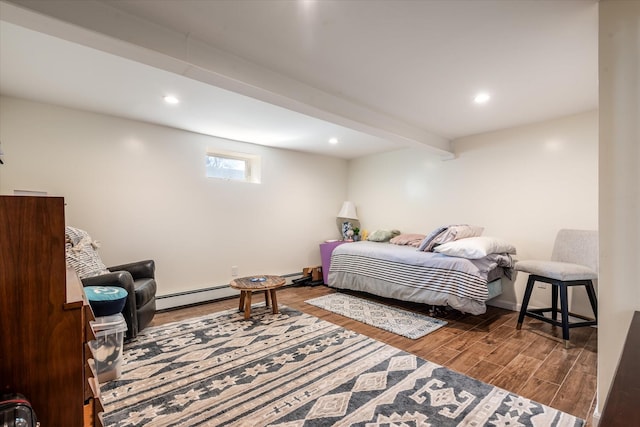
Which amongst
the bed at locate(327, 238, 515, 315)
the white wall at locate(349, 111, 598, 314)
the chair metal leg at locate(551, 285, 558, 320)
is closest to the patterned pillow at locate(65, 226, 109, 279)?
the bed at locate(327, 238, 515, 315)

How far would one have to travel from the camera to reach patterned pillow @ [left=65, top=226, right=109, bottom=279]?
93.0 inches

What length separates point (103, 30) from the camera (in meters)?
1.42

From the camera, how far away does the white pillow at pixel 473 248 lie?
9.22 feet

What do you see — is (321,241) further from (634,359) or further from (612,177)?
(634,359)

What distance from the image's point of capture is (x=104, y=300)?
6.14 ft

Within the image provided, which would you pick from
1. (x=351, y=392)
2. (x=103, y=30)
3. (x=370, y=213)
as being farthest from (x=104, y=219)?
(x=370, y=213)

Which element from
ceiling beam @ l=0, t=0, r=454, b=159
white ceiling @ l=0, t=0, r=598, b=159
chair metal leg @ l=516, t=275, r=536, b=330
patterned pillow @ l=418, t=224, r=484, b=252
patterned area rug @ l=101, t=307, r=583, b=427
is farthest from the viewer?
patterned pillow @ l=418, t=224, r=484, b=252

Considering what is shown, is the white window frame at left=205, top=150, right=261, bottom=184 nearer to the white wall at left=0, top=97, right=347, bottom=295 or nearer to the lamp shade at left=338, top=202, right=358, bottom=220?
the white wall at left=0, top=97, right=347, bottom=295

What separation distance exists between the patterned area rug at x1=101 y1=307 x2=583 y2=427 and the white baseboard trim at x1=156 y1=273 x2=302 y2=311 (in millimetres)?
822

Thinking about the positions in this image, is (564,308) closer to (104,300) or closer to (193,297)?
(104,300)

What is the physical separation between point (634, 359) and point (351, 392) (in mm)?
1378

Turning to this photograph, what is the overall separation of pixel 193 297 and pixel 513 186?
409 centimetres

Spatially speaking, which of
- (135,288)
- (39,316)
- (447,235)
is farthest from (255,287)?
(39,316)

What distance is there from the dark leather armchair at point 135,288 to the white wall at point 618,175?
305 cm
